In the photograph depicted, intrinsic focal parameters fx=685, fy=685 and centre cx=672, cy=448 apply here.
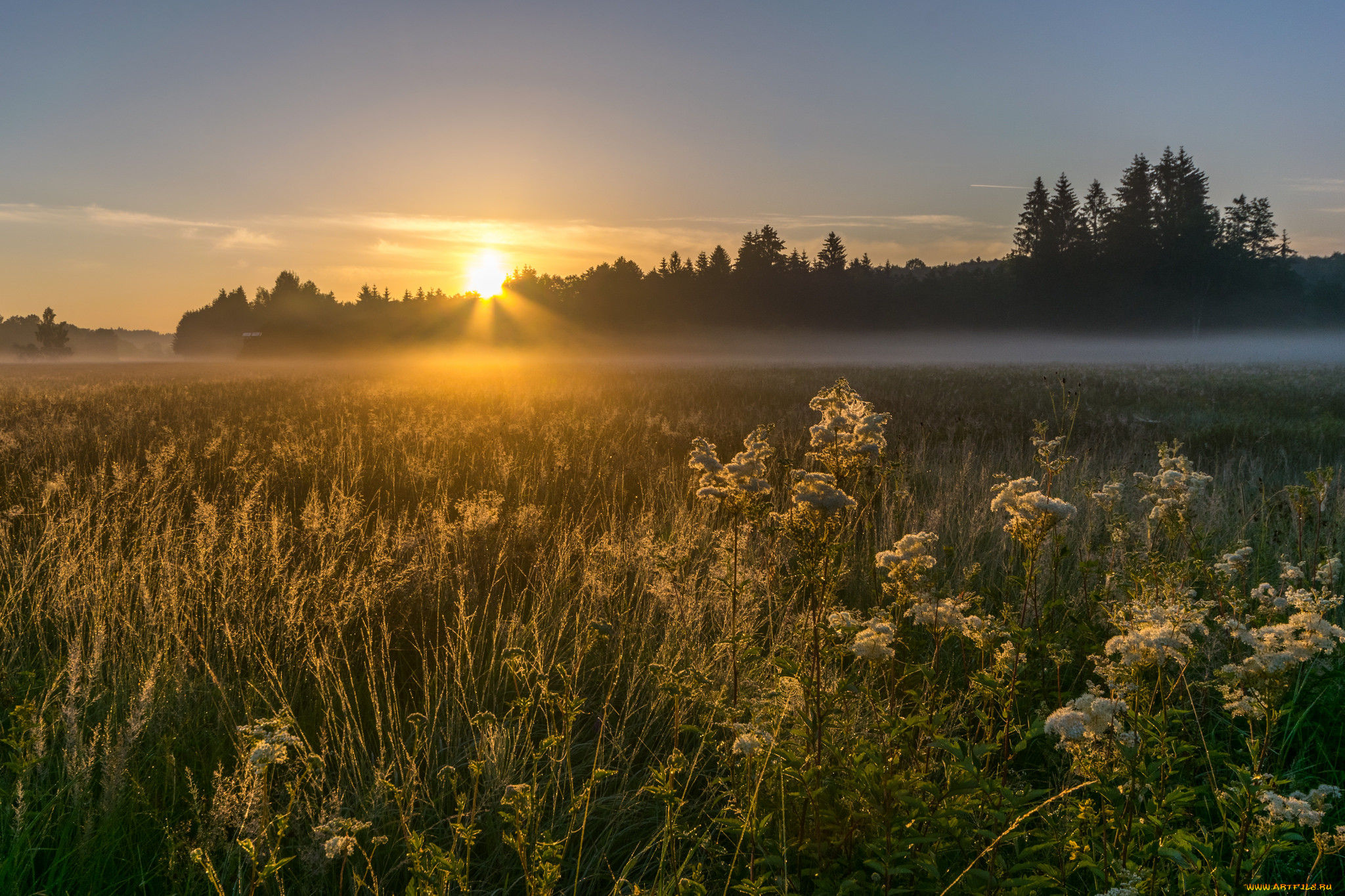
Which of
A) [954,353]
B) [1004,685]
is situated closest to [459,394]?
[1004,685]

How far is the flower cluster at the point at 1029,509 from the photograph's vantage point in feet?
6.96

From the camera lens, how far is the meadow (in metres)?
1.74

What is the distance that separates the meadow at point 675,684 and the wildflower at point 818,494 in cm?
2

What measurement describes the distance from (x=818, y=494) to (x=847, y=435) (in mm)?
552

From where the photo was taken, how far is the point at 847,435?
7.61ft

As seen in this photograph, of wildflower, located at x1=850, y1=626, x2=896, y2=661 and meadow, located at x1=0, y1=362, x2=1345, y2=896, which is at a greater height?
wildflower, located at x1=850, y1=626, x2=896, y2=661

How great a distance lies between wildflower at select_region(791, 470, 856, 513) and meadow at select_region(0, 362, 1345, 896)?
17 millimetres

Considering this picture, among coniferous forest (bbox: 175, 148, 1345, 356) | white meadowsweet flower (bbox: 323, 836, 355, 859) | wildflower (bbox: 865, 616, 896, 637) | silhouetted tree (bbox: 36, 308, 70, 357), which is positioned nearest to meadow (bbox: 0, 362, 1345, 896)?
wildflower (bbox: 865, 616, 896, 637)

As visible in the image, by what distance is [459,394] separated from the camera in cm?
1639

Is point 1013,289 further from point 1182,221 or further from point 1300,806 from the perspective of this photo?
point 1300,806

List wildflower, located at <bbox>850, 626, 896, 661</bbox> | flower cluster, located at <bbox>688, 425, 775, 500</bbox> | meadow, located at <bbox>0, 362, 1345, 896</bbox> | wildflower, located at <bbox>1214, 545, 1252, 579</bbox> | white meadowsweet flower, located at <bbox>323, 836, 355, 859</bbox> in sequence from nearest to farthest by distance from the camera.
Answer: white meadowsweet flower, located at <bbox>323, 836, 355, 859</bbox>, meadow, located at <bbox>0, 362, 1345, 896</bbox>, wildflower, located at <bbox>850, 626, 896, 661</bbox>, flower cluster, located at <bbox>688, 425, 775, 500</bbox>, wildflower, located at <bbox>1214, 545, 1252, 579</bbox>

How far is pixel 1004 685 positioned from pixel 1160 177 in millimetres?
81968

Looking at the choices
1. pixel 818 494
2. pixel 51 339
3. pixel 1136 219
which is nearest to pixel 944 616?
pixel 818 494

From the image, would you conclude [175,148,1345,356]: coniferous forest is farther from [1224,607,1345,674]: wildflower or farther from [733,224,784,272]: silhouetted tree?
[1224,607,1345,674]: wildflower
